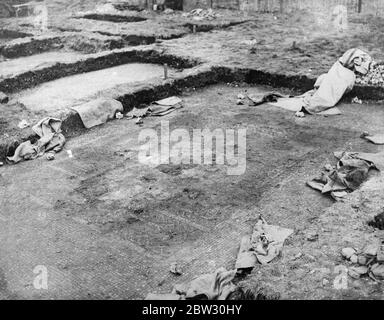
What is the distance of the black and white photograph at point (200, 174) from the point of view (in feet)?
13.7

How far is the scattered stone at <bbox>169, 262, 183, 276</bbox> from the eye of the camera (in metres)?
4.53

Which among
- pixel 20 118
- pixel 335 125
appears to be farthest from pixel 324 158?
pixel 20 118

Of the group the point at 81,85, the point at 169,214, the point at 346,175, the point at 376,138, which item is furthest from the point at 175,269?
the point at 81,85

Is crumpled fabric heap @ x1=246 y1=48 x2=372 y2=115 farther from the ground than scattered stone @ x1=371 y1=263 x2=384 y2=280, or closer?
farther from the ground

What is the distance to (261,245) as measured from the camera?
470 cm

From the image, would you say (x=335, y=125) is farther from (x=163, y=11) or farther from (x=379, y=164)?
(x=163, y=11)

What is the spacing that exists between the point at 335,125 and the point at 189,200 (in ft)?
11.6

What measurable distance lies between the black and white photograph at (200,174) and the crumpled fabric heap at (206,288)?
0.04 ft

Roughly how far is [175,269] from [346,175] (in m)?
2.67

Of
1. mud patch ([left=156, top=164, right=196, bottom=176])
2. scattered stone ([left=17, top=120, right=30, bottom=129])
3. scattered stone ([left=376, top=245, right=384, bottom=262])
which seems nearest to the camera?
scattered stone ([left=376, top=245, right=384, bottom=262])

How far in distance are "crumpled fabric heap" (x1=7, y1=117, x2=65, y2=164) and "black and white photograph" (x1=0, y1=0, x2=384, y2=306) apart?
0.02 meters

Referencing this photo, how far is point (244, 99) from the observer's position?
374 inches

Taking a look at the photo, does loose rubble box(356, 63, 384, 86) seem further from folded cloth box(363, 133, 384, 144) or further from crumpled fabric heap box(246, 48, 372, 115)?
folded cloth box(363, 133, 384, 144)

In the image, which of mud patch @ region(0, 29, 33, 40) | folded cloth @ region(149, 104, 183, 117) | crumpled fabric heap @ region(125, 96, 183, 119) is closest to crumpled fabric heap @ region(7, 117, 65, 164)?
crumpled fabric heap @ region(125, 96, 183, 119)
